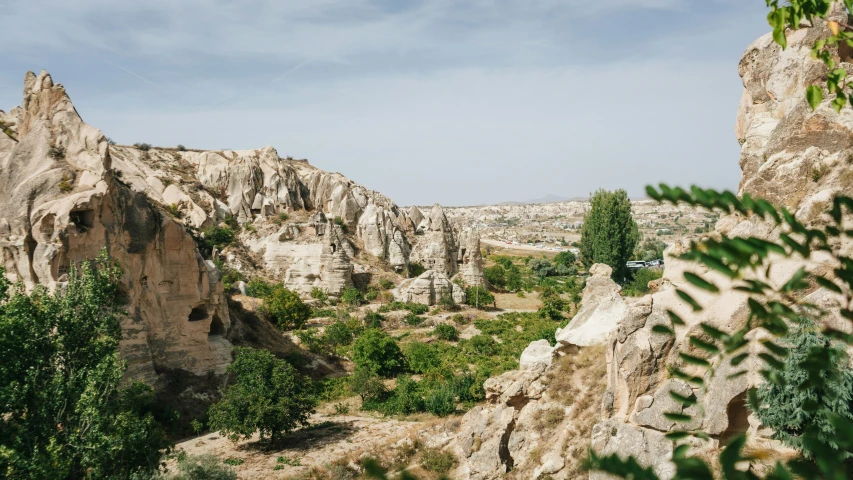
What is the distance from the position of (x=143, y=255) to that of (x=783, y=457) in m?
16.7

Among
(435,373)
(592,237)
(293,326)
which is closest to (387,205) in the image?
(592,237)

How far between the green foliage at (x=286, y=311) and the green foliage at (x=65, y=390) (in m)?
19.6

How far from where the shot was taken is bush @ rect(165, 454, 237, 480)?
36.7 ft

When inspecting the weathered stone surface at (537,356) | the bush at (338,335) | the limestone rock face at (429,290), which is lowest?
the bush at (338,335)

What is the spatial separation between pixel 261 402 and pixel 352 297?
2152cm

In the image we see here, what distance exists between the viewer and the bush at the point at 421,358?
2343cm

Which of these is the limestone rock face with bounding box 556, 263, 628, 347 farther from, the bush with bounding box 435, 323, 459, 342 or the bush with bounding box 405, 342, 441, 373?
the bush with bounding box 435, 323, 459, 342

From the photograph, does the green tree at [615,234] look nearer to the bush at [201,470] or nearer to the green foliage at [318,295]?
the green foliage at [318,295]

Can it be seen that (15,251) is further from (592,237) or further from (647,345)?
(592,237)

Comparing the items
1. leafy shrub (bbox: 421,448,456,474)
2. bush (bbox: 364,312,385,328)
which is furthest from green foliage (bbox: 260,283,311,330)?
leafy shrub (bbox: 421,448,456,474)

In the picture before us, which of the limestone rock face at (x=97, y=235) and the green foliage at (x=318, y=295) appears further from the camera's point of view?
the green foliage at (x=318, y=295)

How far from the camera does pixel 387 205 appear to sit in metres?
60.7

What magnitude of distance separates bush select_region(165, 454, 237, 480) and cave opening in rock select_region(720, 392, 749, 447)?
31.1 ft

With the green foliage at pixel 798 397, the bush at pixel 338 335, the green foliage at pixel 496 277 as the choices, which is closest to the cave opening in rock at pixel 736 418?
the green foliage at pixel 798 397
